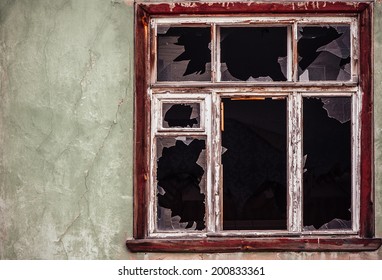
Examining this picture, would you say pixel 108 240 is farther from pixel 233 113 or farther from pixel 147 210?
pixel 233 113

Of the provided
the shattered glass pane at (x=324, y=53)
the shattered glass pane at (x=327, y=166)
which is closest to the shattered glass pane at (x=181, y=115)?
the shattered glass pane at (x=324, y=53)

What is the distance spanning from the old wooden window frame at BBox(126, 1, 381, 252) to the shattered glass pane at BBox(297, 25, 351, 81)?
0.24ft

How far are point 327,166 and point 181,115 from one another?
6.12ft

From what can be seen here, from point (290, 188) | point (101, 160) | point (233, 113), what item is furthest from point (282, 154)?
point (101, 160)

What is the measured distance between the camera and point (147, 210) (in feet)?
14.7

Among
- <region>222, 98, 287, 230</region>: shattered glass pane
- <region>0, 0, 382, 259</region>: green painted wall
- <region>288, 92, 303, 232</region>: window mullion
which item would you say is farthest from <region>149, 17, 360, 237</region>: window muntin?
<region>222, 98, 287, 230</region>: shattered glass pane

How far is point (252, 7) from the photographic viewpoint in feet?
14.6

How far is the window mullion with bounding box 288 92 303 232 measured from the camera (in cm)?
447

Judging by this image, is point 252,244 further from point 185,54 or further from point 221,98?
point 185,54

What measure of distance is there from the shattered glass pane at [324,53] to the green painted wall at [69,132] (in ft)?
0.71

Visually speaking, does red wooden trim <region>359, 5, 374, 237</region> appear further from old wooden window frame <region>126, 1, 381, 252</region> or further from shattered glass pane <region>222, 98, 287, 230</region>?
shattered glass pane <region>222, 98, 287, 230</region>

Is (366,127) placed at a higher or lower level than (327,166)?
higher

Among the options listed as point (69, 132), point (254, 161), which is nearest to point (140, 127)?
point (69, 132)

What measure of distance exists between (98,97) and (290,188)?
1.41 metres
